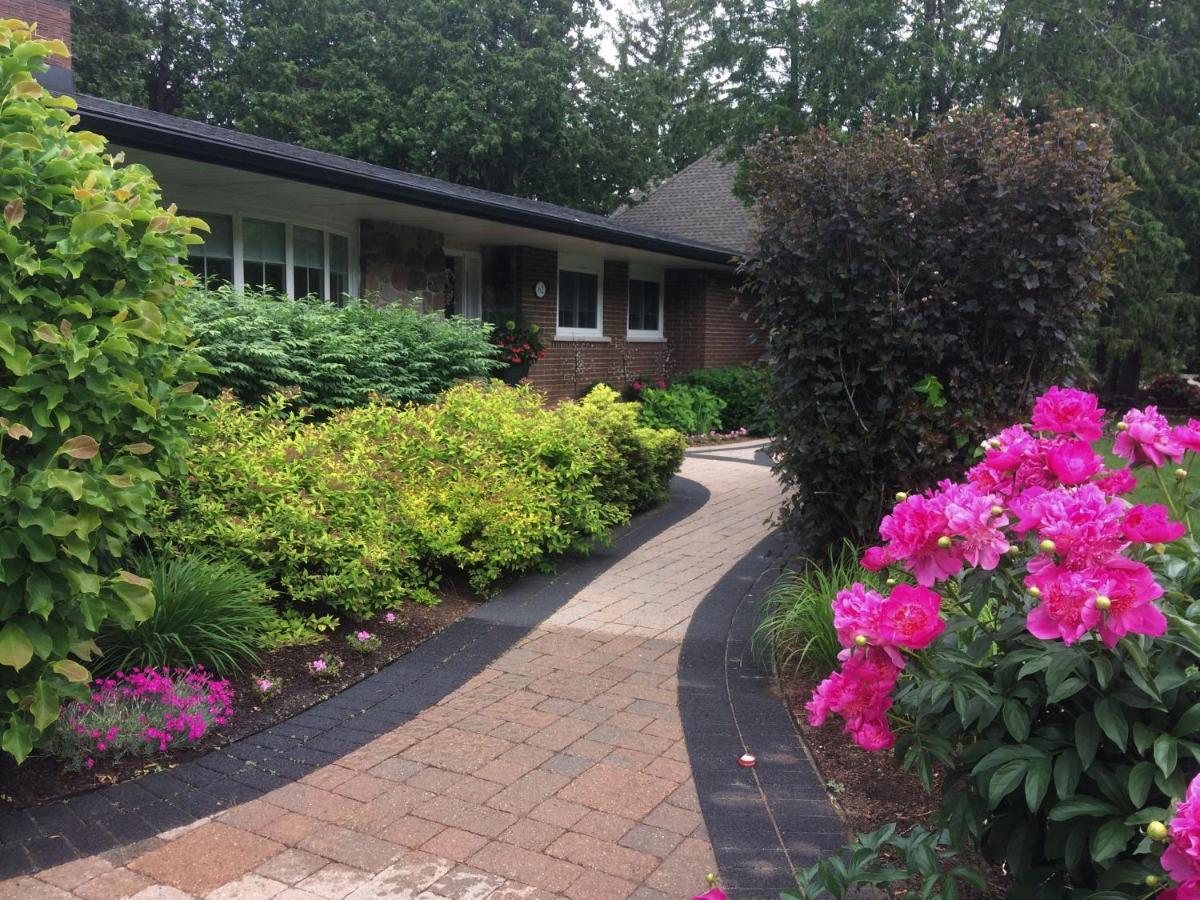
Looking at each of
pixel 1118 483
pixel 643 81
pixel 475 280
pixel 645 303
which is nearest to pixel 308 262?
pixel 475 280

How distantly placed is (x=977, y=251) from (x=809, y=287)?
86 centimetres

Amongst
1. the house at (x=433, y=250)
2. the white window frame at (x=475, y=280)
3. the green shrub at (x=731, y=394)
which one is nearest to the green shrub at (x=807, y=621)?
the house at (x=433, y=250)

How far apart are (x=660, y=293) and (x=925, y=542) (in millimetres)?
15515

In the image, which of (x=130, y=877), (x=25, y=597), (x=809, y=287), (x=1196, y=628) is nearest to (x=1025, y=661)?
(x=1196, y=628)

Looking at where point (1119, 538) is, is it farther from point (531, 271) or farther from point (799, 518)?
point (531, 271)

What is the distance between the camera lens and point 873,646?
2.12 meters

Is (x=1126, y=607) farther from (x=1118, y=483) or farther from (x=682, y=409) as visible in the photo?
(x=682, y=409)

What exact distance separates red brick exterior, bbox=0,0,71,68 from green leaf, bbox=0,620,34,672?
730cm

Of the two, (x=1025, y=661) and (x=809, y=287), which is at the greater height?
(x=809, y=287)

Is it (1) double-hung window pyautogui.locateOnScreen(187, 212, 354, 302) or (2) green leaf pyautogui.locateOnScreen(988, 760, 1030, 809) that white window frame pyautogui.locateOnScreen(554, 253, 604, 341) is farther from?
(2) green leaf pyautogui.locateOnScreen(988, 760, 1030, 809)

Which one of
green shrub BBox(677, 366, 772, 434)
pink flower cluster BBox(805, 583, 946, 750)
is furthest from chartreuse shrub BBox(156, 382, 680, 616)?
green shrub BBox(677, 366, 772, 434)

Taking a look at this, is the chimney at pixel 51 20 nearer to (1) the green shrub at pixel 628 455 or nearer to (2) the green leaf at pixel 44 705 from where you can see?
(1) the green shrub at pixel 628 455

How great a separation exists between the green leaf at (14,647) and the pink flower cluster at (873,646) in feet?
7.97

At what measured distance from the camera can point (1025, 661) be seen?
2078 millimetres
